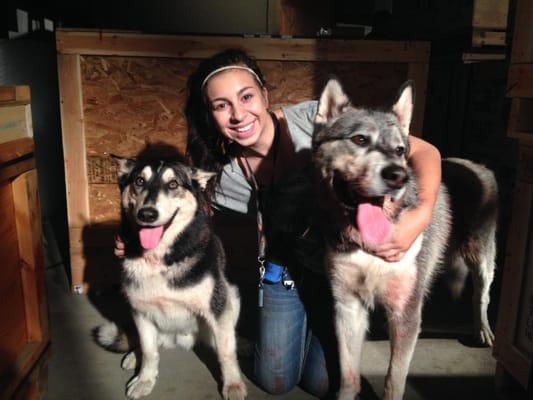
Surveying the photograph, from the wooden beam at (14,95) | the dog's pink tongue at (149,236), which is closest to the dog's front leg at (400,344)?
the dog's pink tongue at (149,236)

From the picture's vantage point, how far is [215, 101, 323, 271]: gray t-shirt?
2.18 metres

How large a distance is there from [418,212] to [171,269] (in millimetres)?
1228

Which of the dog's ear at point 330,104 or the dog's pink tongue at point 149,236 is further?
the dog's pink tongue at point 149,236

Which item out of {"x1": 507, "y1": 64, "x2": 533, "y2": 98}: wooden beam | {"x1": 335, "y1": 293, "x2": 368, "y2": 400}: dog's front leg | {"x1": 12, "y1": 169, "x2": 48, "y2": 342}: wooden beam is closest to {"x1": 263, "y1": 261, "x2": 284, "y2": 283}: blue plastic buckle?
{"x1": 335, "y1": 293, "x2": 368, "y2": 400}: dog's front leg

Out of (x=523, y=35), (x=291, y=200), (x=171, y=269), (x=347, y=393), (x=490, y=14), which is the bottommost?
(x=347, y=393)

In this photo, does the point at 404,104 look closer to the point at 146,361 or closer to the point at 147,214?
the point at 147,214

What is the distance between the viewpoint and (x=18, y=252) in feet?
6.54

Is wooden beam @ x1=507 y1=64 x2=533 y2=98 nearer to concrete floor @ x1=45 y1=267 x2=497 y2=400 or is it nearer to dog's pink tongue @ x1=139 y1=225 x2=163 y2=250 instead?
concrete floor @ x1=45 y1=267 x2=497 y2=400

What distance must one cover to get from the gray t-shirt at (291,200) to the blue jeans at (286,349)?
0.21 meters

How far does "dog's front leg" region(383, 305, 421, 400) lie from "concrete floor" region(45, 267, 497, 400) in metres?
0.33

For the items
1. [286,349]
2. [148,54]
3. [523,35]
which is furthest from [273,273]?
[148,54]

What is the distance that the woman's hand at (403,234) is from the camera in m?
1.76

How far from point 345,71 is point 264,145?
4.45 feet

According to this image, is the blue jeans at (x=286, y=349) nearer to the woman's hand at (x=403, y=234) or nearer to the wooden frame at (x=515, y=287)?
the woman's hand at (x=403, y=234)
